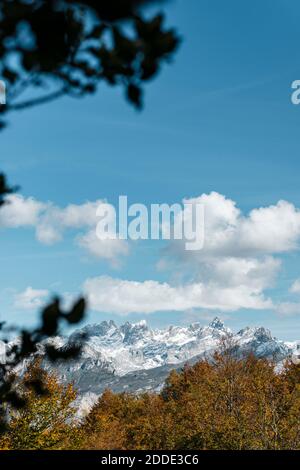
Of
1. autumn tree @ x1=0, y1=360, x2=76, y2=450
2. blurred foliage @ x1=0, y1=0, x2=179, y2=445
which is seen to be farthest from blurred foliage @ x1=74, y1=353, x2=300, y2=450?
blurred foliage @ x1=0, y1=0, x2=179, y2=445

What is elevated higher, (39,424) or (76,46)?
(76,46)

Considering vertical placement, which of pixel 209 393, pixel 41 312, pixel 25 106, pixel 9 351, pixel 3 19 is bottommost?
pixel 209 393

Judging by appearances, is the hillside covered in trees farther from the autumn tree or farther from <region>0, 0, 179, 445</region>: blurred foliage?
<region>0, 0, 179, 445</region>: blurred foliage

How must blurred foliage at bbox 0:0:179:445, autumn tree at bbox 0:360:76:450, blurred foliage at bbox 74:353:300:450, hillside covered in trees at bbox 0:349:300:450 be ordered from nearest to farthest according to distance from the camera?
blurred foliage at bbox 0:0:179:445
autumn tree at bbox 0:360:76:450
hillside covered in trees at bbox 0:349:300:450
blurred foliage at bbox 74:353:300:450

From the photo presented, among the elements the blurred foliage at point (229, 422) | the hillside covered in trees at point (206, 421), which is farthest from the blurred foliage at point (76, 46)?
the blurred foliage at point (229, 422)

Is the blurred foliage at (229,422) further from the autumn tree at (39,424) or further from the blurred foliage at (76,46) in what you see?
the blurred foliage at (76,46)

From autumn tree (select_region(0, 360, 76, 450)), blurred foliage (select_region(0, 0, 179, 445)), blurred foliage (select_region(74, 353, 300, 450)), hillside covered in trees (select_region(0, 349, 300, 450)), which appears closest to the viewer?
blurred foliage (select_region(0, 0, 179, 445))

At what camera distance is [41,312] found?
6980 millimetres

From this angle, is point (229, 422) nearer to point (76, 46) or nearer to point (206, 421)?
point (206, 421)

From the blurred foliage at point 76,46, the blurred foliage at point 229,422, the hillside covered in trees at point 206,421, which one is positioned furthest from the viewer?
the blurred foliage at point 229,422

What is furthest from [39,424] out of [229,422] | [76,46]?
[76,46]
